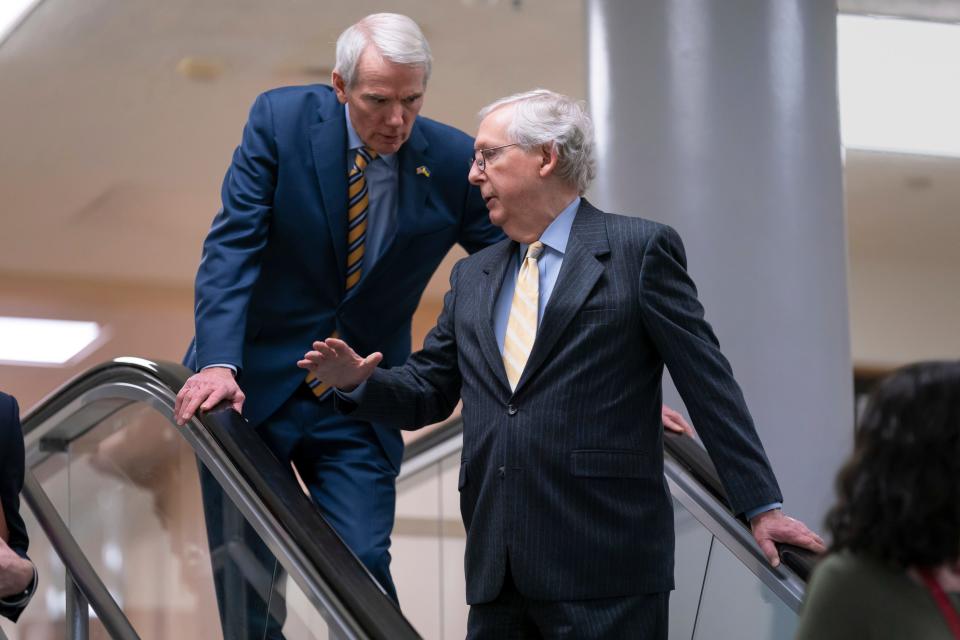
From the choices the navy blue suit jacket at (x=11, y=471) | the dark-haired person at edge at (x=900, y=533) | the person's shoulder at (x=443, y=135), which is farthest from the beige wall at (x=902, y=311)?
the dark-haired person at edge at (x=900, y=533)

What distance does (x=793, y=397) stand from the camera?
4.60 m

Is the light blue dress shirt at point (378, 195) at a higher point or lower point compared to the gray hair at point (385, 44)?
lower

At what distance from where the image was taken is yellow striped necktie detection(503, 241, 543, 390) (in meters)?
2.99

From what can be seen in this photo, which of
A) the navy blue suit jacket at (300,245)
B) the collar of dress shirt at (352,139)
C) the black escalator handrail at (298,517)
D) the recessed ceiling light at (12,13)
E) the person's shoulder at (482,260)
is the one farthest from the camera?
the recessed ceiling light at (12,13)

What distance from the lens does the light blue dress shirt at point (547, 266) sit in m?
3.04

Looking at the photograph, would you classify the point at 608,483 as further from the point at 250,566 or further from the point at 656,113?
the point at 656,113

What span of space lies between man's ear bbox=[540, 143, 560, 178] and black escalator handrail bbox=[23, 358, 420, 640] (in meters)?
0.89

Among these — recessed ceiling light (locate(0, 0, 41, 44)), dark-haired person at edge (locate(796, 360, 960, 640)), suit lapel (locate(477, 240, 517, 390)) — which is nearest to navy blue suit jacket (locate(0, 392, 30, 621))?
suit lapel (locate(477, 240, 517, 390))

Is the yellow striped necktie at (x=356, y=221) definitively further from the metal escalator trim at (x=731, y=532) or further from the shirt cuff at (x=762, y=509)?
the shirt cuff at (x=762, y=509)

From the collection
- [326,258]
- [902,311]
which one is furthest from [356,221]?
[902,311]

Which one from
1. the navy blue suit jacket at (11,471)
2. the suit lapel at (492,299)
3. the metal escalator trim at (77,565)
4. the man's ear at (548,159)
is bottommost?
the metal escalator trim at (77,565)

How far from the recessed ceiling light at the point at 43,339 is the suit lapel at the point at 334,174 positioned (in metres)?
10.2

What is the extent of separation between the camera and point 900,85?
9961 millimetres

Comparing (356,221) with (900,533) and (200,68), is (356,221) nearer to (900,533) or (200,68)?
(900,533)
